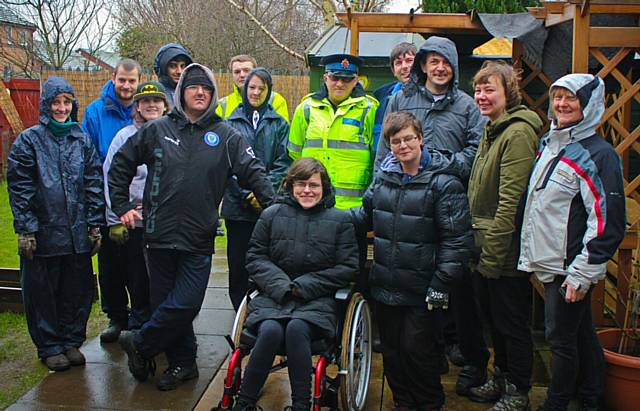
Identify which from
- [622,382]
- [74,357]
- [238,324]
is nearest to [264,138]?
[238,324]

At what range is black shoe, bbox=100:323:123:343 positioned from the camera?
185 inches

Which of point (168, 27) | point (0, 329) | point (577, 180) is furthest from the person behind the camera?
point (168, 27)

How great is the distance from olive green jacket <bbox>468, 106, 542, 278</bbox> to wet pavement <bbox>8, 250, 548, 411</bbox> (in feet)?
3.00

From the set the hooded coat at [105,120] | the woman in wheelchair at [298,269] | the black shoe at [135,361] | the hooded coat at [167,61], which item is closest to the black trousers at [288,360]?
the woman in wheelchair at [298,269]

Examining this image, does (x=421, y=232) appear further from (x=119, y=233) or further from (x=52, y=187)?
(x=52, y=187)

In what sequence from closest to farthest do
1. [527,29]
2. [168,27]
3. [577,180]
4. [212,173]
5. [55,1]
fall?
[577,180], [212,173], [527,29], [55,1], [168,27]

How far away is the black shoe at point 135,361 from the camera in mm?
3898

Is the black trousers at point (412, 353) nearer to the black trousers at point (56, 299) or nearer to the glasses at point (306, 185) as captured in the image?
the glasses at point (306, 185)

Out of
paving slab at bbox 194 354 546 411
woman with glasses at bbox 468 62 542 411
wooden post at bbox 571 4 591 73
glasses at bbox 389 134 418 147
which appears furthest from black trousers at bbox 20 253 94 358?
wooden post at bbox 571 4 591 73

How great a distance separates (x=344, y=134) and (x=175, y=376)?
1.82 metres

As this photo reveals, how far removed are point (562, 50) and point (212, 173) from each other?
3604mm

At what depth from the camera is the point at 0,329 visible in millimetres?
5020

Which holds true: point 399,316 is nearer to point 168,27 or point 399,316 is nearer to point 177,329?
point 177,329

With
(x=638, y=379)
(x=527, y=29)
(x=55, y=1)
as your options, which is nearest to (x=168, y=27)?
(x=55, y=1)
